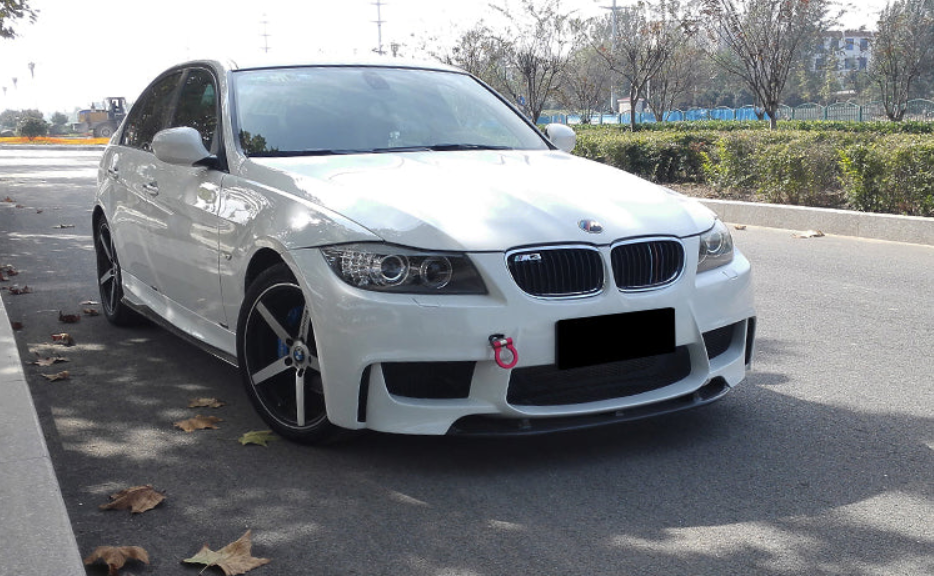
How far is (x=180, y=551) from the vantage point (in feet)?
11.0

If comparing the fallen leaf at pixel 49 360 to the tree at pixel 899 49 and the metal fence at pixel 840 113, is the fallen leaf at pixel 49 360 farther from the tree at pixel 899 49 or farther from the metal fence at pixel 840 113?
the metal fence at pixel 840 113

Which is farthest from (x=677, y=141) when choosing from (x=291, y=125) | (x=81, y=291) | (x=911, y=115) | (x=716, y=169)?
(x=911, y=115)

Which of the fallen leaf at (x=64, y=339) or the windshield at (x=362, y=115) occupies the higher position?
the windshield at (x=362, y=115)

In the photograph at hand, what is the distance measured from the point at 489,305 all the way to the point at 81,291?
18.2 ft

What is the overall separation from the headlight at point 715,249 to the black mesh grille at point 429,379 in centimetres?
105

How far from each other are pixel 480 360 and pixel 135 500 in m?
1.29

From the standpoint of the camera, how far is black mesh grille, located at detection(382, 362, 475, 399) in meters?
3.85

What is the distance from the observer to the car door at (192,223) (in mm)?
4840

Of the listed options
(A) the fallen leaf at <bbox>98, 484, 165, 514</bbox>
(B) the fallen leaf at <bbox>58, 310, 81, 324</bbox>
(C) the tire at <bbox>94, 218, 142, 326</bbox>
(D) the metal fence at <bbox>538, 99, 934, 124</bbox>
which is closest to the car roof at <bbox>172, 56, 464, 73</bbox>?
(C) the tire at <bbox>94, 218, 142, 326</bbox>

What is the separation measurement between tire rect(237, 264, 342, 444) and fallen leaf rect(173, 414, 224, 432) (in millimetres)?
341

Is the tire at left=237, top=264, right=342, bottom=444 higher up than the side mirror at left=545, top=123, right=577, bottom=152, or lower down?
lower down

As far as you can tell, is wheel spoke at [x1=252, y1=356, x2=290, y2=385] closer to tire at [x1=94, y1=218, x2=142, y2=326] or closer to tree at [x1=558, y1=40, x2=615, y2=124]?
tire at [x1=94, y1=218, x2=142, y2=326]

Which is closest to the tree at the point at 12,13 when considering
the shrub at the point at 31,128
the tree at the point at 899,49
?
the tree at the point at 899,49

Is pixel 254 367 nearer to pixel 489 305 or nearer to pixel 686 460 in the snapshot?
pixel 489 305
